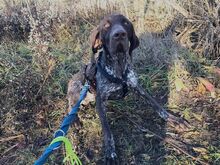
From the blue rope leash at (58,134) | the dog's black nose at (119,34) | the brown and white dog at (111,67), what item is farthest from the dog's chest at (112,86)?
the dog's black nose at (119,34)

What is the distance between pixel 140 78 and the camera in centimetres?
481

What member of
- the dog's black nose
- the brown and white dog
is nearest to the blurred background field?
the brown and white dog

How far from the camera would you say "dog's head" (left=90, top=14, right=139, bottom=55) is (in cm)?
370

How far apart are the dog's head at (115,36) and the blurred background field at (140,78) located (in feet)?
2.62

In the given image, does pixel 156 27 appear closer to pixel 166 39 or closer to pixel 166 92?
pixel 166 39

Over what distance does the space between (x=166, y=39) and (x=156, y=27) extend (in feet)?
1.34

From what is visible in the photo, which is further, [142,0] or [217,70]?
[142,0]

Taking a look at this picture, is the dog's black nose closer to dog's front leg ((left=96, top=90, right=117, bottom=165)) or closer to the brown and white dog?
the brown and white dog

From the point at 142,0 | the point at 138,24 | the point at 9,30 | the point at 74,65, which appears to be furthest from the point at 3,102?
the point at 142,0

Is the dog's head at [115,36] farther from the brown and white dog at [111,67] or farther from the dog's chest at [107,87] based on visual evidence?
the dog's chest at [107,87]

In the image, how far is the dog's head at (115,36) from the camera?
12.1 ft

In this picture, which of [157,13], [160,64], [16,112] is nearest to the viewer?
[16,112]

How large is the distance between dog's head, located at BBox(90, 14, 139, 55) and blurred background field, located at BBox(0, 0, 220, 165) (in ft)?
2.62

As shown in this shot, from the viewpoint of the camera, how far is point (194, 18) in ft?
17.6
